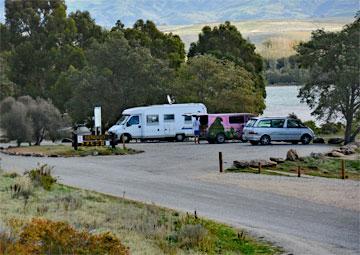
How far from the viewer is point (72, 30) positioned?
68.6 metres

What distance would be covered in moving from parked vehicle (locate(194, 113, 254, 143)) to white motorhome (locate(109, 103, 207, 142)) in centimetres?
166

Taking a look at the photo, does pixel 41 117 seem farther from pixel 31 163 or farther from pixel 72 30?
pixel 72 30

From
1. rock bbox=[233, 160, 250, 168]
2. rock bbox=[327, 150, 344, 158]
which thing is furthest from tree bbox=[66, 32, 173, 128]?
rock bbox=[233, 160, 250, 168]

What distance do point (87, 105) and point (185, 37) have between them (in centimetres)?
9368

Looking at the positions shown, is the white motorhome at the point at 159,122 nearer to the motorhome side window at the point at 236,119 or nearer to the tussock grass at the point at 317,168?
the motorhome side window at the point at 236,119

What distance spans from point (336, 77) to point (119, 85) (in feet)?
59.7

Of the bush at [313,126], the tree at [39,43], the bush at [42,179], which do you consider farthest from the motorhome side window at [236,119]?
the tree at [39,43]

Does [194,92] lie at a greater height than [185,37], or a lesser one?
lesser

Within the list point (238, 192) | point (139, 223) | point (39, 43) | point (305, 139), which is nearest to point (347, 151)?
point (305, 139)

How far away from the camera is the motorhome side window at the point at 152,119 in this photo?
44.5 m

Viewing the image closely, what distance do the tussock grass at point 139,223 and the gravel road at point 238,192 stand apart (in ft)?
2.63

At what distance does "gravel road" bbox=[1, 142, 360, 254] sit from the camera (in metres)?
13.9

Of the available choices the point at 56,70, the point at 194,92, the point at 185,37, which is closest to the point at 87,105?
the point at 194,92

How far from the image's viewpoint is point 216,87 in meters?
51.5
